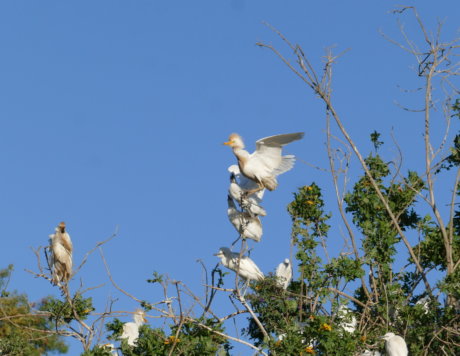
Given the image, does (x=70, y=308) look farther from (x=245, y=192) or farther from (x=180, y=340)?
(x=245, y=192)

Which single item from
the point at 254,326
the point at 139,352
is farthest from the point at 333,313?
the point at 139,352

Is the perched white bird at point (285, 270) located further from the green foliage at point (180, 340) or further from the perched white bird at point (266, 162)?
the green foliage at point (180, 340)

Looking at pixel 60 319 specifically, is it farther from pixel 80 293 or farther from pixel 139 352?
pixel 139 352

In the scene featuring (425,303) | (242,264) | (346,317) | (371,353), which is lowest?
(371,353)

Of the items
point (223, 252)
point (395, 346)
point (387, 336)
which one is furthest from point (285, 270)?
point (395, 346)

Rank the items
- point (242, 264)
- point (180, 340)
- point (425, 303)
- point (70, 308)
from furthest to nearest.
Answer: point (242, 264)
point (425, 303)
point (70, 308)
point (180, 340)

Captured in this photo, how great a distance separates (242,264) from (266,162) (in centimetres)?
104

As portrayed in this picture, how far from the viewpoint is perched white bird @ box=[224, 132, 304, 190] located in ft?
33.4

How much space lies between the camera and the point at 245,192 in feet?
33.3

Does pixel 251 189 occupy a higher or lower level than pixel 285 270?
higher

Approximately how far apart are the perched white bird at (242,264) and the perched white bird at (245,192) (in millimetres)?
540

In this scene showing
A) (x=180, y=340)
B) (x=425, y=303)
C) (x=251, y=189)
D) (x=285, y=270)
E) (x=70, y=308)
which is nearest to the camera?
(x=180, y=340)

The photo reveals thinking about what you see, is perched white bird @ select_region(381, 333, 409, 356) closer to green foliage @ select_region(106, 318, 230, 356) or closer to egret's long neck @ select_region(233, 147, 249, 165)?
green foliage @ select_region(106, 318, 230, 356)

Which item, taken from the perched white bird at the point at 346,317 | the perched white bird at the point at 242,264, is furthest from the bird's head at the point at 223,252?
the perched white bird at the point at 346,317
